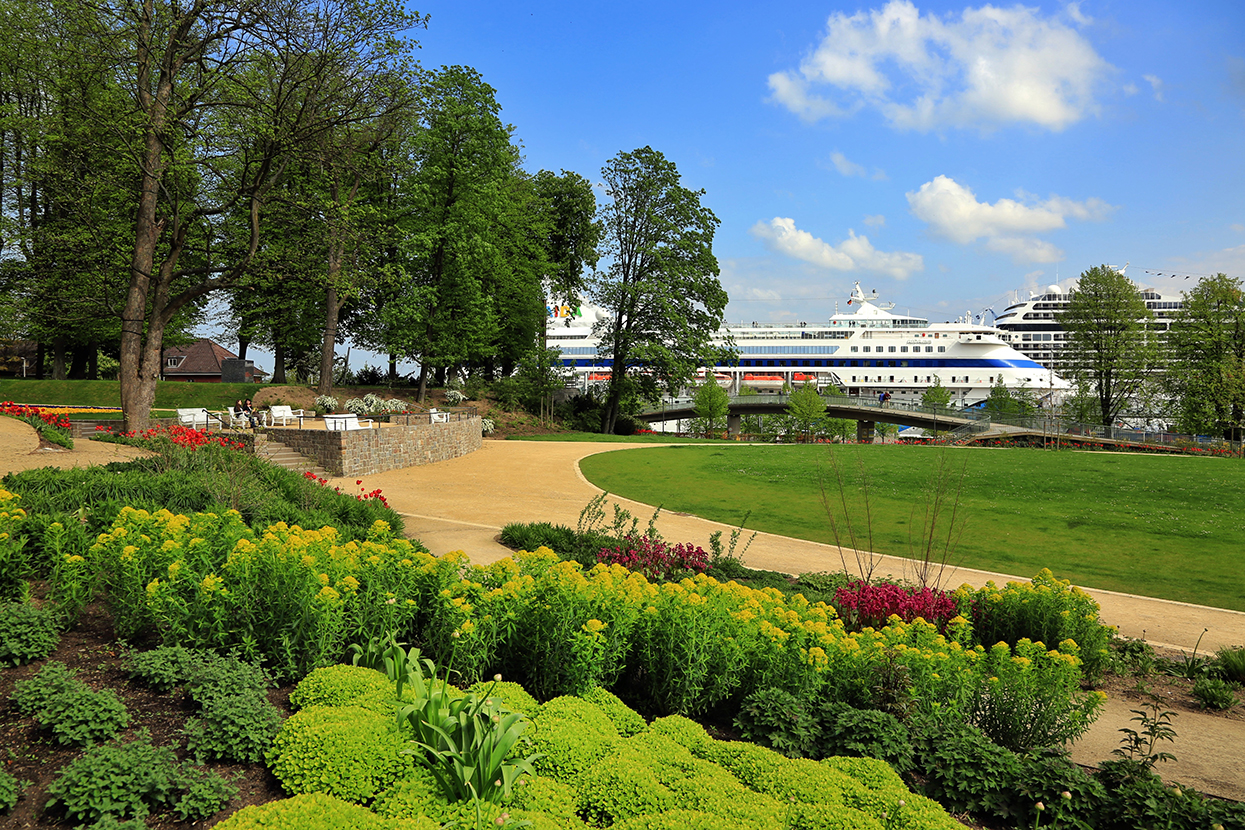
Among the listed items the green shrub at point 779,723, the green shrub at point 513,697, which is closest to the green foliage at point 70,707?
the green shrub at point 513,697

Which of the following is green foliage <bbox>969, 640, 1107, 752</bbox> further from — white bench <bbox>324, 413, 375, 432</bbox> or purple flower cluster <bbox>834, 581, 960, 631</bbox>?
white bench <bbox>324, 413, 375, 432</bbox>

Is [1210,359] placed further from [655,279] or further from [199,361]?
[199,361]

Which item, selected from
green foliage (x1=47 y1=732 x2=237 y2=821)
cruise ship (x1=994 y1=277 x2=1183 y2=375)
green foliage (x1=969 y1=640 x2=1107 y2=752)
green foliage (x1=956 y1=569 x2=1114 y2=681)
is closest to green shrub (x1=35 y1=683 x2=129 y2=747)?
green foliage (x1=47 y1=732 x2=237 y2=821)

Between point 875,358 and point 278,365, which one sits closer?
point 278,365

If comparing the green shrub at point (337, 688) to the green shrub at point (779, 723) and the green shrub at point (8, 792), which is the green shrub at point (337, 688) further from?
the green shrub at point (779, 723)

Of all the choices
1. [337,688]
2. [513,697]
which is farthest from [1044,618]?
[337,688]

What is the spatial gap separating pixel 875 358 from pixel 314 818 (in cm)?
8073

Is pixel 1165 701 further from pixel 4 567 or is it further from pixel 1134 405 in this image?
pixel 1134 405

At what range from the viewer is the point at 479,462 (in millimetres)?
20875

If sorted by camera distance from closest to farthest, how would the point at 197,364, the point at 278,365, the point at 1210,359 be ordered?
the point at 278,365
the point at 1210,359
the point at 197,364

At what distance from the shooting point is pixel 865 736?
3.79 meters

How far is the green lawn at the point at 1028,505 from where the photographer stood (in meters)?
10.2

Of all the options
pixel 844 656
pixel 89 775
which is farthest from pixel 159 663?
pixel 844 656

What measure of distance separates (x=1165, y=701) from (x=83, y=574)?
320 inches
